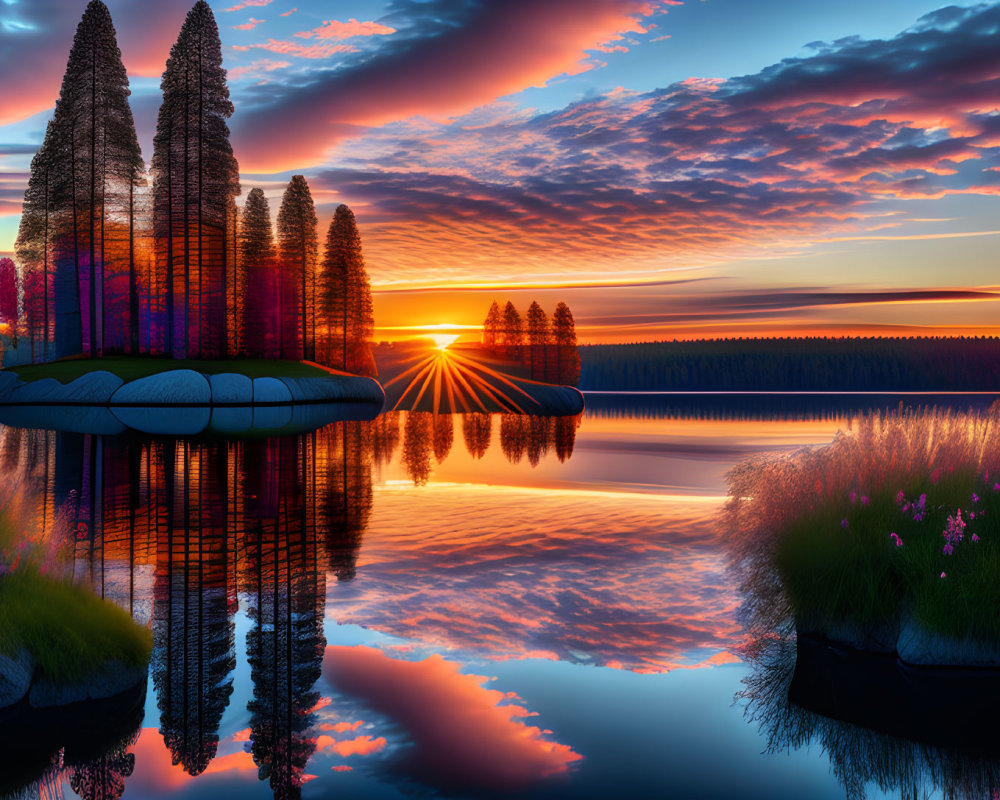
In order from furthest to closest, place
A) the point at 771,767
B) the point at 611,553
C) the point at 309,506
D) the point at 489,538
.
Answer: the point at 309,506
the point at 489,538
the point at 611,553
the point at 771,767

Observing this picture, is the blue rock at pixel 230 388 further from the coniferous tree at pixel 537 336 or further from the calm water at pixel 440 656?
the coniferous tree at pixel 537 336

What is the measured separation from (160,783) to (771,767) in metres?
3.36

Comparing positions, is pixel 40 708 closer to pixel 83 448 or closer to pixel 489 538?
pixel 489 538

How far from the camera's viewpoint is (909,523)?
23.4 ft

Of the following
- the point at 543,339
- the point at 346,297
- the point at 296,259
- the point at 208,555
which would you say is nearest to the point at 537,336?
the point at 543,339

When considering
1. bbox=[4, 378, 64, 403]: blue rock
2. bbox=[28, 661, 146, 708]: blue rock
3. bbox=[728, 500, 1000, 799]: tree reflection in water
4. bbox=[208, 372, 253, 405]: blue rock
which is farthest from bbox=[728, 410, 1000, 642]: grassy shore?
bbox=[4, 378, 64, 403]: blue rock

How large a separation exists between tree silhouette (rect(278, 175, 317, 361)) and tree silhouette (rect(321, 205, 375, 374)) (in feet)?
7.34

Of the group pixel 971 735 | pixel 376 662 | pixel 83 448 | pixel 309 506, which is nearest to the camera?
pixel 971 735

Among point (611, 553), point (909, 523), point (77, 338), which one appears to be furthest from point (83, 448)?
point (77, 338)

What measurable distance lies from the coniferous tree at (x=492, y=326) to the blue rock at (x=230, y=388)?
5832 cm

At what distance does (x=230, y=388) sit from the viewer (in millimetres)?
35500

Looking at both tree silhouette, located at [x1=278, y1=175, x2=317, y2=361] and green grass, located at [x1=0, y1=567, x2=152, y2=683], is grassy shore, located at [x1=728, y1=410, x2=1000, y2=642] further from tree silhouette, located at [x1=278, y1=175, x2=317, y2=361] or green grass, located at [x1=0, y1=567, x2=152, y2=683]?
tree silhouette, located at [x1=278, y1=175, x2=317, y2=361]

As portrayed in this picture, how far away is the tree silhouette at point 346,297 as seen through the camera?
62344mm

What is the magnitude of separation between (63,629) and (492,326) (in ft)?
293
